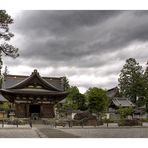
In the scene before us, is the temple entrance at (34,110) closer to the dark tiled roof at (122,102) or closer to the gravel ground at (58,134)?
the dark tiled roof at (122,102)

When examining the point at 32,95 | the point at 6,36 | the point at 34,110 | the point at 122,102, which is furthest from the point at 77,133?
the point at 122,102

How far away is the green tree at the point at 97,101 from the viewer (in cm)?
1702

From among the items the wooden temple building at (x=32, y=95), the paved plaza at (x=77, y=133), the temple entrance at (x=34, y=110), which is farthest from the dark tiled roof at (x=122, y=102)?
the paved plaza at (x=77, y=133)

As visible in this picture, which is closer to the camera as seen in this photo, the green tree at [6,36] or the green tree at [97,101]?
the green tree at [6,36]

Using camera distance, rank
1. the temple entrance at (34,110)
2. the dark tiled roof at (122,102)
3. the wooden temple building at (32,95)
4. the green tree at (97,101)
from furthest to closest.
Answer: the dark tiled roof at (122,102) → the temple entrance at (34,110) → the wooden temple building at (32,95) → the green tree at (97,101)

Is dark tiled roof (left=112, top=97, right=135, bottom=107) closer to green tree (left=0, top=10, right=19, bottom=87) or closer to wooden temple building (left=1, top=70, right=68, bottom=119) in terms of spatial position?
wooden temple building (left=1, top=70, right=68, bottom=119)

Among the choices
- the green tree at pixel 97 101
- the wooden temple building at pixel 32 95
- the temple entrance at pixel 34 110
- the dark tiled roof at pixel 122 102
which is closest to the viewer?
the green tree at pixel 97 101

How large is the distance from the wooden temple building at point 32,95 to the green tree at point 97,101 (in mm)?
2391

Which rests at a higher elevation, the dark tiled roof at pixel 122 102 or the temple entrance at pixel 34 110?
the dark tiled roof at pixel 122 102

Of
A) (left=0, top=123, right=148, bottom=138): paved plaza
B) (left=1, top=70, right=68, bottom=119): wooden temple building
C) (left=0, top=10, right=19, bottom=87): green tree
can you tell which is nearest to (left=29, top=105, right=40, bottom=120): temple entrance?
(left=1, top=70, right=68, bottom=119): wooden temple building

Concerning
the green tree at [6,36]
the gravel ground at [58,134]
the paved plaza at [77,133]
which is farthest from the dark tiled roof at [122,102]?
the green tree at [6,36]

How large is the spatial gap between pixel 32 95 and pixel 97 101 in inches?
171

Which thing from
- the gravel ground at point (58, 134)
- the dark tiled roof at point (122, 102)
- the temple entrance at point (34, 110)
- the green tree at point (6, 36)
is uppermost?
the green tree at point (6, 36)
